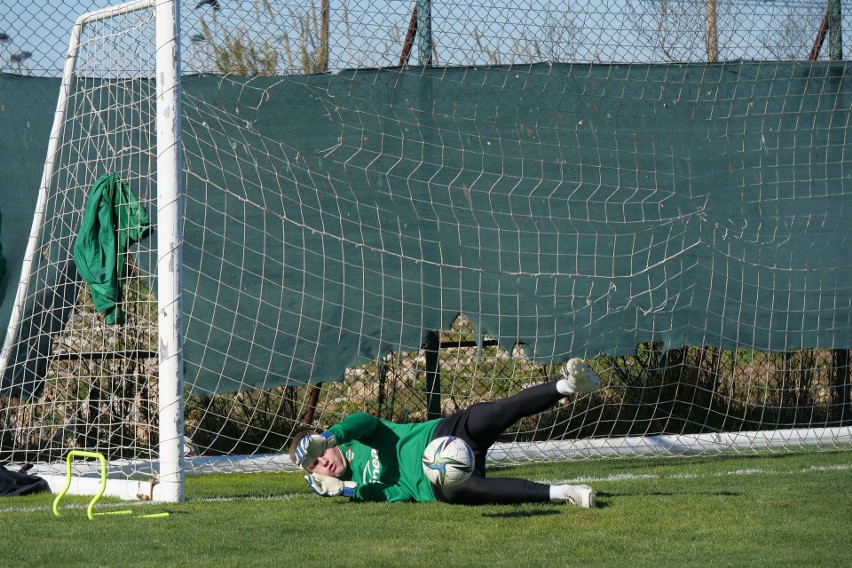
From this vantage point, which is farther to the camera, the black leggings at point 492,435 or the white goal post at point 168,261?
the white goal post at point 168,261

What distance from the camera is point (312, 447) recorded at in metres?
4.54

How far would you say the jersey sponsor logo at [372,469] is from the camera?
5227 mm

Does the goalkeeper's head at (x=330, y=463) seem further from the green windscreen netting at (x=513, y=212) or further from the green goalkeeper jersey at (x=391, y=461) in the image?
the green windscreen netting at (x=513, y=212)

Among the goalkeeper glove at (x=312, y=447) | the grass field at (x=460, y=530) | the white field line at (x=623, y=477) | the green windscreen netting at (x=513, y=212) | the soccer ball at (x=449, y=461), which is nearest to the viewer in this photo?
the grass field at (x=460, y=530)

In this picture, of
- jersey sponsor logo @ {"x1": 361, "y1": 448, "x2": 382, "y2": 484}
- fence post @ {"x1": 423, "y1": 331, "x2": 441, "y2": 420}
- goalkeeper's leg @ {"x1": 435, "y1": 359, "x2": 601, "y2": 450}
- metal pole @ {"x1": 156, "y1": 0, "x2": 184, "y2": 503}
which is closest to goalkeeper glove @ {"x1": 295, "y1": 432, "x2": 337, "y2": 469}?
jersey sponsor logo @ {"x1": 361, "y1": 448, "x2": 382, "y2": 484}

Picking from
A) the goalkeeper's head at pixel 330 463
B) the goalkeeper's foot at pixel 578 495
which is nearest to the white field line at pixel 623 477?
the goalkeeper's head at pixel 330 463

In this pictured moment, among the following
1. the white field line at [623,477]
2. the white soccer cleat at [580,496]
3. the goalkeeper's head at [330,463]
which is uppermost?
the goalkeeper's head at [330,463]

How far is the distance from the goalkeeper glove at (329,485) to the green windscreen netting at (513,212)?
1710mm

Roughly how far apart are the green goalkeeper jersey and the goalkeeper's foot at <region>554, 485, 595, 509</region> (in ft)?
2.11

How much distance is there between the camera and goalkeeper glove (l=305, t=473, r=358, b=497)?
17.1 ft

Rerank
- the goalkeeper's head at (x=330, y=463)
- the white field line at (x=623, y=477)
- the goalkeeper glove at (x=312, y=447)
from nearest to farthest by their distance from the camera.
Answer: the goalkeeper glove at (x=312, y=447) → the goalkeeper's head at (x=330, y=463) → the white field line at (x=623, y=477)

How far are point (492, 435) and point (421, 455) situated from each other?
35 cm

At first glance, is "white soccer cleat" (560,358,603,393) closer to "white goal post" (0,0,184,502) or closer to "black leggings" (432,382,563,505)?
"black leggings" (432,382,563,505)

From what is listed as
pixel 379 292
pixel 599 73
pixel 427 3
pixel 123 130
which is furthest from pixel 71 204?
pixel 599 73
